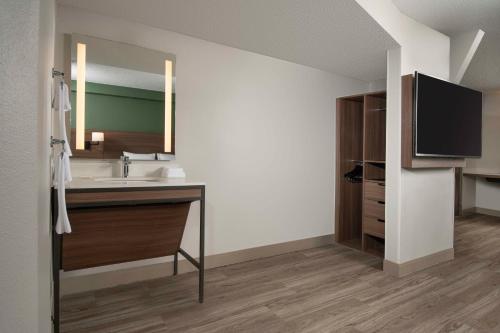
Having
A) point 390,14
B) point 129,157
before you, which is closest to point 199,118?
point 129,157

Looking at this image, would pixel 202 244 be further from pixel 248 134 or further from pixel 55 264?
pixel 248 134

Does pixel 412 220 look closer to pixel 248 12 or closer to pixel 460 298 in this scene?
pixel 460 298

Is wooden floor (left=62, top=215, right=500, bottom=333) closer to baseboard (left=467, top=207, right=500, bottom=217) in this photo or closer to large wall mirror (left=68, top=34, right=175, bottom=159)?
large wall mirror (left=68, top=34, right=175, bottom=159)

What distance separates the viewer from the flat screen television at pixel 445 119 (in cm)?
256

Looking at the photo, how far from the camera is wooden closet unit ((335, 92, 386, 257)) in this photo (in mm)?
3191

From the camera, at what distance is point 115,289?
7.58 feet

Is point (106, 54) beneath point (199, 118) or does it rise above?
above

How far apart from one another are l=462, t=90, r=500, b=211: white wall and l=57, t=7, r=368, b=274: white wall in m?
3.51

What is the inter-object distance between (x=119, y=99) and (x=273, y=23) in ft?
4.42

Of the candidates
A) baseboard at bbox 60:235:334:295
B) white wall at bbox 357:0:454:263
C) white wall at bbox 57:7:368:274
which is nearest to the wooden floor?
baseboard at bbox 60:235:334:295

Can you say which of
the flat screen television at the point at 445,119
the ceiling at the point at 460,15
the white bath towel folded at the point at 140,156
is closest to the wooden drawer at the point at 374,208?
the flat screen television at the point at 445,119

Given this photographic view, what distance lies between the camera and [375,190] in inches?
123

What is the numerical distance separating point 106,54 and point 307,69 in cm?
209

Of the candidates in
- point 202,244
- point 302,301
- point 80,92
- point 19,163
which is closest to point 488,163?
point 302,301
